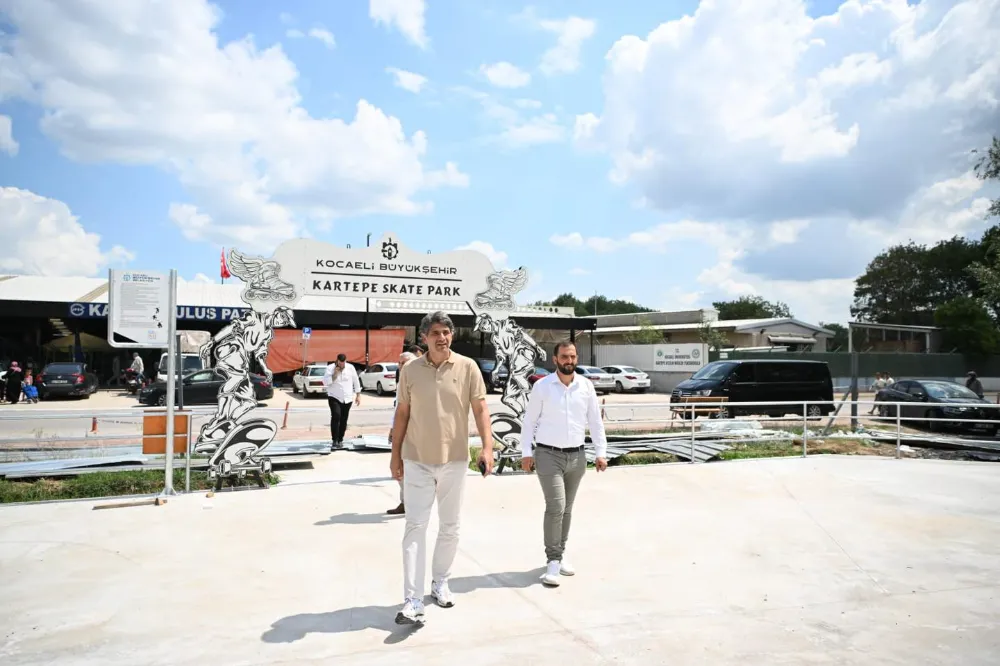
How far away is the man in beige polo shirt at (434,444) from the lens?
13.9ft

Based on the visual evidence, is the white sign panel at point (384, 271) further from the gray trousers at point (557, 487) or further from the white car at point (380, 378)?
the white car at point (380, 378)

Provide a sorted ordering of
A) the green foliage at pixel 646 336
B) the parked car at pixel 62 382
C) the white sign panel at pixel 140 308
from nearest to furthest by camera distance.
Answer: the white sign panel at pixel 140 308
the parked car at pixel 62 382
the green foliage at pixel 646 336

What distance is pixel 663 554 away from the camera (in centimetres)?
570

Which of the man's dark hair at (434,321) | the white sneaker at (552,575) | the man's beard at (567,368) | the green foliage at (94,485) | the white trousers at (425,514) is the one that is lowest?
the white sneaker at (552,575)

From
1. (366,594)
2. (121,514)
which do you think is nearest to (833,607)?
(366,594)

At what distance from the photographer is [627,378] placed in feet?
110

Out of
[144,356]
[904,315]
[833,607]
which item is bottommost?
[833,607]

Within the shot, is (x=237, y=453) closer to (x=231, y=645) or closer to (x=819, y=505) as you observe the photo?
(x=231, y=645)

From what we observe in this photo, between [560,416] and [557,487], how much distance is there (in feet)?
1.73

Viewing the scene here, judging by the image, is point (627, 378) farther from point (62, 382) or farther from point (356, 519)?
point (356, 519)

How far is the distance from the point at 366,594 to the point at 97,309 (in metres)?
29.9

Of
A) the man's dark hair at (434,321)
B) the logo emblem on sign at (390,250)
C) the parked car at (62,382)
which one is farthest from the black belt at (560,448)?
the parked car at (62,382)

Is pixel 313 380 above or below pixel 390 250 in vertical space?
below

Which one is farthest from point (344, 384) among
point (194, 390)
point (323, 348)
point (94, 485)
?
point (323, 348)
